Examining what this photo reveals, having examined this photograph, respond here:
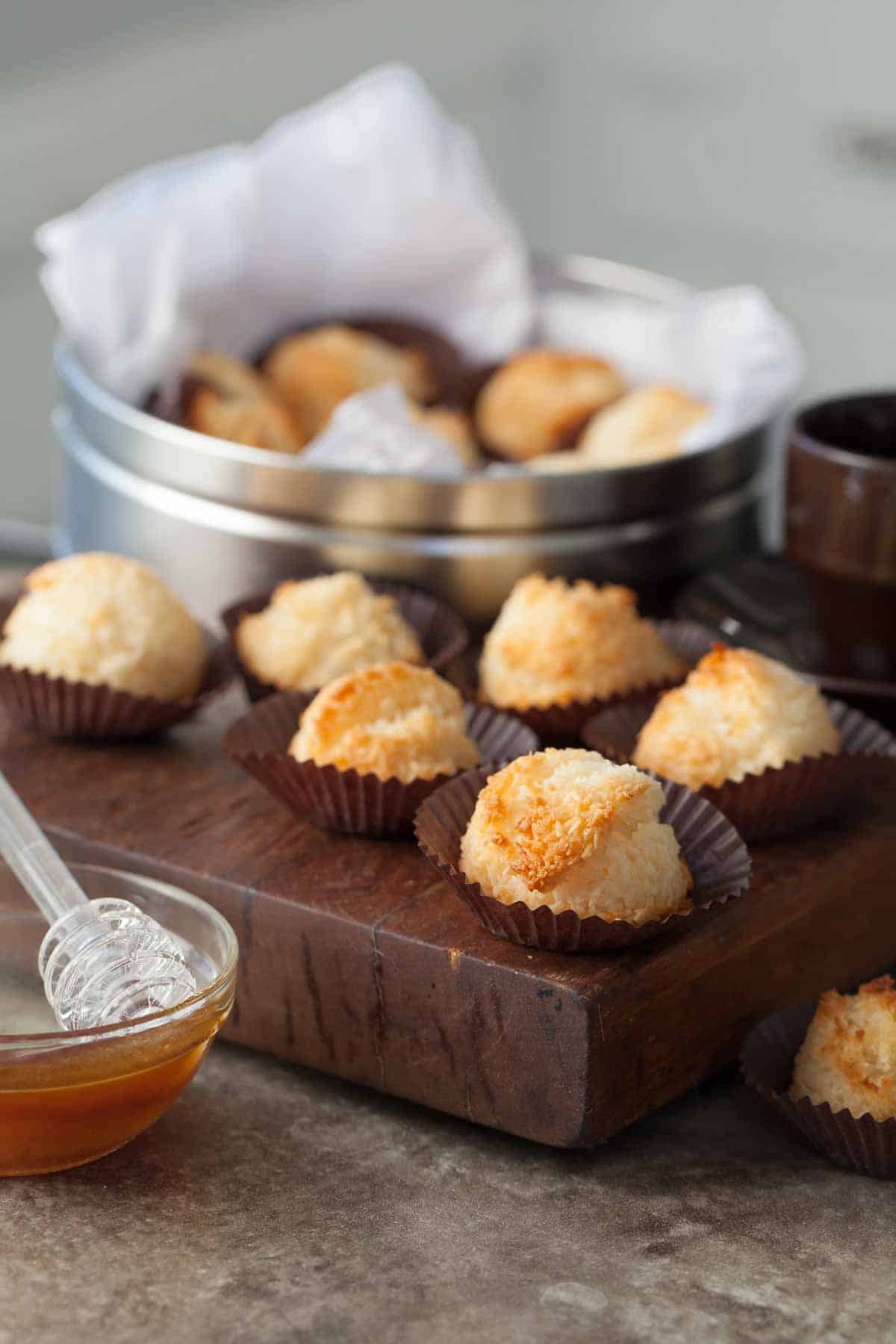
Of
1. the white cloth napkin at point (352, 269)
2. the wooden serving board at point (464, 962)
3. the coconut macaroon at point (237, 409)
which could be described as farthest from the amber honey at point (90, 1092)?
the white cloth napkin at point (352, 269)

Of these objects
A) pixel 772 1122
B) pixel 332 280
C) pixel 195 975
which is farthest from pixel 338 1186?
pixel 332 280

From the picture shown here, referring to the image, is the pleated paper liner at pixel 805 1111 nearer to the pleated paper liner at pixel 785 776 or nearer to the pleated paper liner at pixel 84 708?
the pleated paper liner at pixel 785 776

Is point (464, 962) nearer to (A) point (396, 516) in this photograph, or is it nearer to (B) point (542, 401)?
(A) point (396, 516)

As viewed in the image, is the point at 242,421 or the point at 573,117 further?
the point at 573,117

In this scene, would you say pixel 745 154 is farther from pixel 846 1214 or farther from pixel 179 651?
pixel 846 1214

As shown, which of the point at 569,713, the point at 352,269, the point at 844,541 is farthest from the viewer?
the point at 352,269

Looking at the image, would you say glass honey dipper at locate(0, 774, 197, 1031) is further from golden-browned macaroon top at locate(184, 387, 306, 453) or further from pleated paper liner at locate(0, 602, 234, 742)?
golden-browned macaroon top at locate(184, 387, 306, 453)

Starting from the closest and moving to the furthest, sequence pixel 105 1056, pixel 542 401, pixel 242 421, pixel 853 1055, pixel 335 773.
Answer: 1. pixel 105 1056
2. pixel 853 1055
3. pixel 335 773
4. pixel 242 421
5. pixel 542 401

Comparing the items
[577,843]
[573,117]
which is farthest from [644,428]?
[573,117]

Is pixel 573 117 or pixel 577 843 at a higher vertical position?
pixel 577 843
